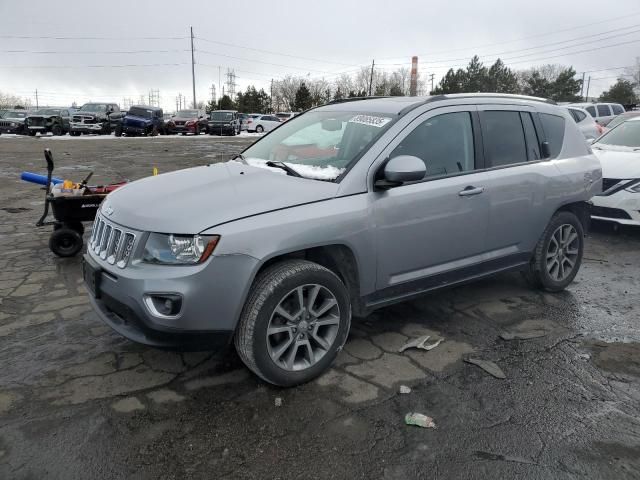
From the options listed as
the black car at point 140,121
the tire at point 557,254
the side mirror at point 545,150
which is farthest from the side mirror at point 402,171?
the black car at point 140,121

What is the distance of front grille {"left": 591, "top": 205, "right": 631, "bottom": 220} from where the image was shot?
6.62 m

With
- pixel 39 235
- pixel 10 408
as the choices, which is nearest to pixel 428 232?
pixel 10 408

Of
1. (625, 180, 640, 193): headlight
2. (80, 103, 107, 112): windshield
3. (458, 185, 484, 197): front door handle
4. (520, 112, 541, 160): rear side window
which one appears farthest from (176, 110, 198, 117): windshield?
(458, 185, 484, 197): front door handle

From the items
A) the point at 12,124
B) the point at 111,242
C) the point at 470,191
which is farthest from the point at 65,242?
the point at 12,124

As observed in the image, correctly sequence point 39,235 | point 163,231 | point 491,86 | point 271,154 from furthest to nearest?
point 491,86 → point 39,235 → point 271,154 → point 163,231

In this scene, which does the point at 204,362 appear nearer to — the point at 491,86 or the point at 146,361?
the point at 146,361

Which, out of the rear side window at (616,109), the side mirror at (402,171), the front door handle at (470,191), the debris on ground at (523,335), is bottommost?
the debris on ground at (523,335)

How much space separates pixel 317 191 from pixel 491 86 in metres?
71.8

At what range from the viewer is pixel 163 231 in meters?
2.79

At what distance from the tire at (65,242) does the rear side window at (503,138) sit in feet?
14.5

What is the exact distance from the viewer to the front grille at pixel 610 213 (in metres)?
6.62

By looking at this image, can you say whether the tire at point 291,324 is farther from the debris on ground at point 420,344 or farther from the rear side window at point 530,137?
the rear side window at point 530,137

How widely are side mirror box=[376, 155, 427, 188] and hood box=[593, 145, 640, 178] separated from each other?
4.75 metres

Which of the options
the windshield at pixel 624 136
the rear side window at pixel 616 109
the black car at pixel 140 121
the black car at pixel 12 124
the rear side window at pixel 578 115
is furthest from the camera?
the black car at pixel 12 124
